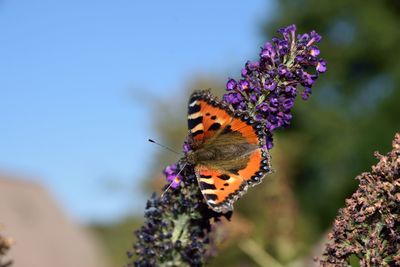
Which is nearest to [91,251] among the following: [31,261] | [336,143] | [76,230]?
[76,230]

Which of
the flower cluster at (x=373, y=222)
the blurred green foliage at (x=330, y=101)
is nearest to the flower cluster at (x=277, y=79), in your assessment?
the flower cluster at (x=373, y=222)

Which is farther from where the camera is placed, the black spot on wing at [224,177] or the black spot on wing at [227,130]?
the black spot on wing at [227,130]

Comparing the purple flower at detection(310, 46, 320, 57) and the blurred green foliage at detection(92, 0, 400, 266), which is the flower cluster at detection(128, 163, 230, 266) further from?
the blurred green foliage at detection(92, 0, 400, 266)

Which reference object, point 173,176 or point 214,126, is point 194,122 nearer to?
point 214,126

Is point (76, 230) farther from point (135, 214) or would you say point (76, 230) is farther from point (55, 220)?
point (135, 214)

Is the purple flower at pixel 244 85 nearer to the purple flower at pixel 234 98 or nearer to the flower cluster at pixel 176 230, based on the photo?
the purple flower at pixel 234 98

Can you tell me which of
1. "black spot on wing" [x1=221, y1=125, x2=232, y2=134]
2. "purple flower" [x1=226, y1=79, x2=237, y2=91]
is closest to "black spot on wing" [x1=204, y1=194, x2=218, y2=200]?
"purple flower" [x1=226, y1=79, x2=237, y2=91]
